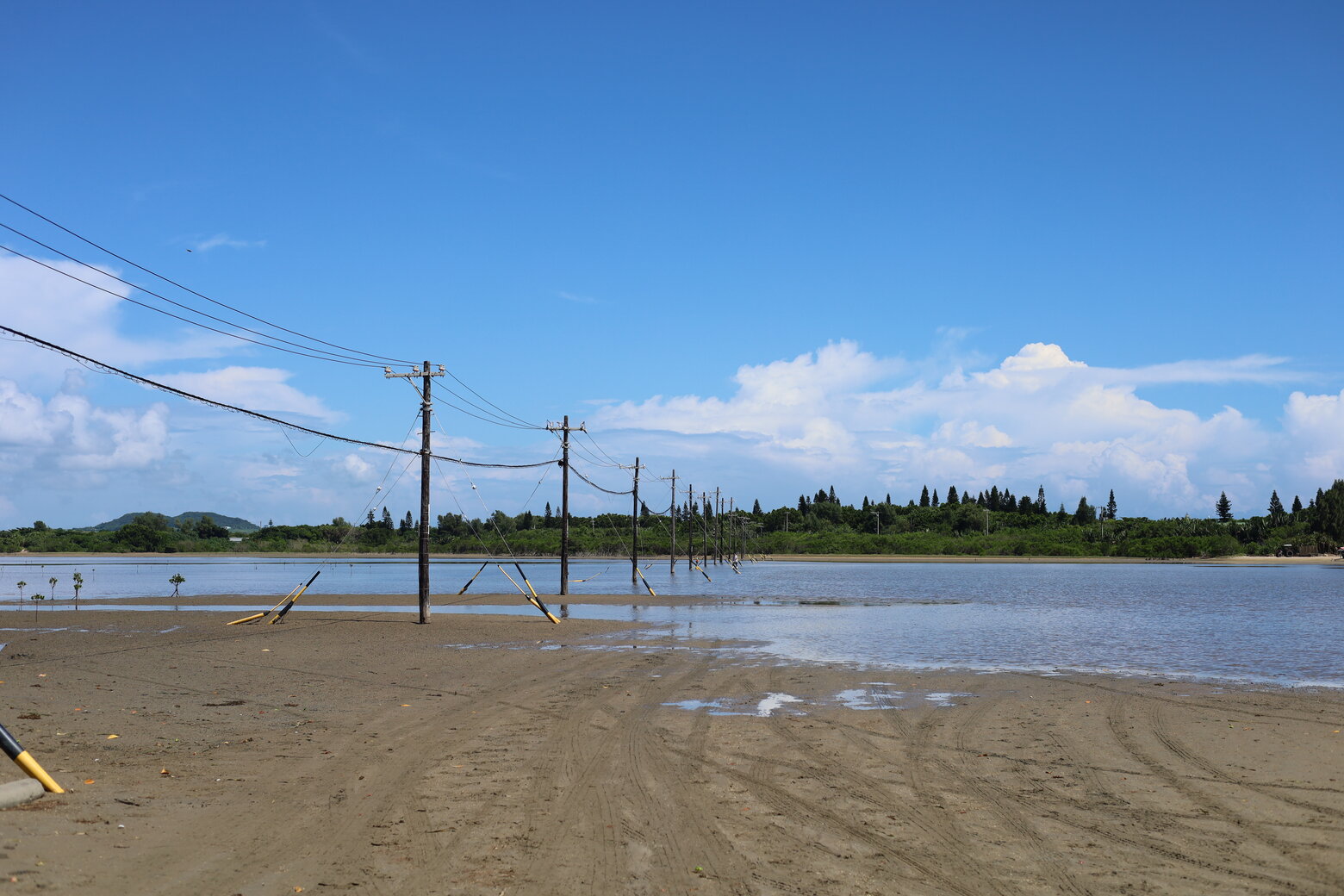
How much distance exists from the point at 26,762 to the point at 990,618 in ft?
123

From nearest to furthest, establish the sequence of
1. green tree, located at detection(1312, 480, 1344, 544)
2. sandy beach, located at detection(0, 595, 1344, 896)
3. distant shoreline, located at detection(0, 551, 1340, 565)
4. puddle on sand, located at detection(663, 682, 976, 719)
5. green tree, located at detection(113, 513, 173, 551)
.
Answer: sandy beach, located at detection(0, 595, 1344, 896) < puddle on sand, located at detection(663, 682, 976, 719) < distant shoreline, located at detection(0, 551, 1340, 565) < green tree, located at detection(1312, 480, 1344, 544) < green tree, located at detection(113, 513, 173, 551)

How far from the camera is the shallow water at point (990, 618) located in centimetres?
2506

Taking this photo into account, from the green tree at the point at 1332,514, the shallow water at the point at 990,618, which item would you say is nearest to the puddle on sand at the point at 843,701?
the shallow water at the point at 990,618

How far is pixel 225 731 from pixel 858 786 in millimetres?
8910

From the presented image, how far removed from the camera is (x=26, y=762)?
9.27 meters

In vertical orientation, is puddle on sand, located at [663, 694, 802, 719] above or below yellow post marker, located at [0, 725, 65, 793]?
below

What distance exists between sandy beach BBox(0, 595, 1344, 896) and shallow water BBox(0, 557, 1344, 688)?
199 inches

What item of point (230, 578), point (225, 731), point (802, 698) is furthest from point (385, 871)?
point (230, 578)

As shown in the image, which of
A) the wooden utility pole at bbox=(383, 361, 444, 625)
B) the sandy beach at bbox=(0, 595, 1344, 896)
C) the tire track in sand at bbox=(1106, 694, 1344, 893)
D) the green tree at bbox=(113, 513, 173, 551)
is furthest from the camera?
the green tree at bbox=(113, 513, 173, 551)

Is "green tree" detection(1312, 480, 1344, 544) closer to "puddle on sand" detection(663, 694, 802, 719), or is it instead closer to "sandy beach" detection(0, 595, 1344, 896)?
"sandy beach" detection(0, 595, 1344, 896)

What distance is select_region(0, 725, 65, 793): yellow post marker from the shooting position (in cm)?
904

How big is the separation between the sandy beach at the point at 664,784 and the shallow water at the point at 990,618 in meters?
5.06

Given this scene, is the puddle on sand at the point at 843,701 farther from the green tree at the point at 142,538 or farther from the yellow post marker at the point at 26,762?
the green tree at the point at 142,538

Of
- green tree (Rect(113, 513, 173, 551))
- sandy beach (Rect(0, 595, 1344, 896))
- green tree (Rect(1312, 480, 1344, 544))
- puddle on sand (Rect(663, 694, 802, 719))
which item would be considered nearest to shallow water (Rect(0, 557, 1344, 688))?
sandy beach (Rect(0, 595, 1344, 896))
